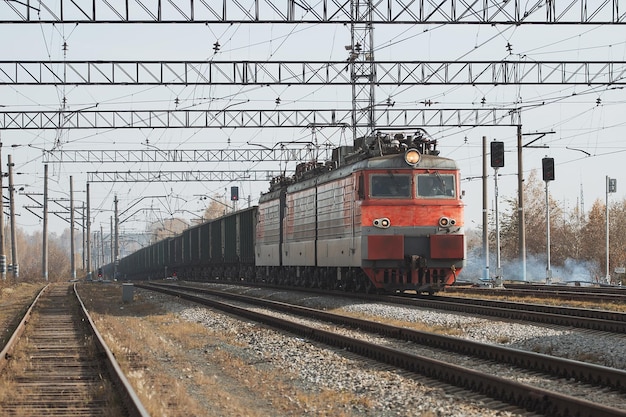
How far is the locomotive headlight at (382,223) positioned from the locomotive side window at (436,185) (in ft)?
3.77

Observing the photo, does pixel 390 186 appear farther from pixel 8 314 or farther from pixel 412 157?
pixel 8 314

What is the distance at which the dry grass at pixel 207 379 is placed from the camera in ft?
30.3

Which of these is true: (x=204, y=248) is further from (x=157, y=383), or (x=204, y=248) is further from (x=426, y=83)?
(x=157, y=383)

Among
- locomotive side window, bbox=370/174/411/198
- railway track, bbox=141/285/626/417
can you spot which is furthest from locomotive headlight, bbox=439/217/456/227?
railway track, bbox=141/285/626/417

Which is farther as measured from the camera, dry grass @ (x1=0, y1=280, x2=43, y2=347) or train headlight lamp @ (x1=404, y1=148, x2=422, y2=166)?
train headlight lamp @ (x1=404, y1=148, x2=422, y2=166)

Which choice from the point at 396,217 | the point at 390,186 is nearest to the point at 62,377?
the point at 396,217

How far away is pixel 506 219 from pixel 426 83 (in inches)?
1855

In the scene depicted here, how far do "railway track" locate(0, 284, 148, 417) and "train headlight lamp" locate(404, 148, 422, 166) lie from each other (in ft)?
30.4

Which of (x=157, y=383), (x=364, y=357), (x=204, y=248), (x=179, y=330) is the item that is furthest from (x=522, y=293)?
(x=204, y=248)

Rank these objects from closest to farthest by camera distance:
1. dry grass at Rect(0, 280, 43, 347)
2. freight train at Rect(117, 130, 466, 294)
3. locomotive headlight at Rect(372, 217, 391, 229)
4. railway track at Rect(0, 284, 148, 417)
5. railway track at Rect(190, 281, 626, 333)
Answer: railway track at Rect(0, 284, 148, 417) < railway track at Rect(190, 281, 626, 333) < dry grass at Rect(0, 280, 43, 347) < locomotive headlight at Rect(372, 217, 391, 229) < freight train at Rect(117, 130, 466, 294)

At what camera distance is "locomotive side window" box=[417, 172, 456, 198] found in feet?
77.4

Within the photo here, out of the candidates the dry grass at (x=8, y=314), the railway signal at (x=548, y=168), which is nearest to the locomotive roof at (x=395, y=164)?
the dry grass at (x=8, y=314)

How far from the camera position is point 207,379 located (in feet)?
37.0

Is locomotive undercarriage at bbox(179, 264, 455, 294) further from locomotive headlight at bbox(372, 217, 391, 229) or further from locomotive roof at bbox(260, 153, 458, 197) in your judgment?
locomotive roof at bbox(260, 153, 458, 197)
